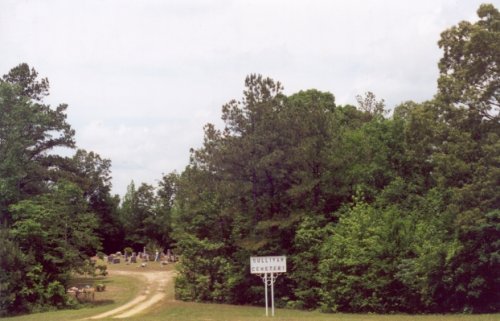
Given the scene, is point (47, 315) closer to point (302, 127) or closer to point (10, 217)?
point (10, 217)

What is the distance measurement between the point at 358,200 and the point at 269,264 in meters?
9.68

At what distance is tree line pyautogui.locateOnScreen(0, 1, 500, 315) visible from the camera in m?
25.5

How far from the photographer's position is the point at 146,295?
39.5 m

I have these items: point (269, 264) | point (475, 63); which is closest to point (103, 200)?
point (269, 264)

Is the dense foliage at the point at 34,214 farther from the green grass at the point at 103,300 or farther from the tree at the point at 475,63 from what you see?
the tree at the point at 475,63

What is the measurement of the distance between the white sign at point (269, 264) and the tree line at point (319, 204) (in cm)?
501

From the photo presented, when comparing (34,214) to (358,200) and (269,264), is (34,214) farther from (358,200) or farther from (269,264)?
(358,200)

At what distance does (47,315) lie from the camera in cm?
3206

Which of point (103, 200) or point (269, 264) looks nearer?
point (269, 264)

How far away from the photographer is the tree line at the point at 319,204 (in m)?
25.5

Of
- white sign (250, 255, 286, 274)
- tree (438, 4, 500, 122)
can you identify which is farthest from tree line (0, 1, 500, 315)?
white sign (250, 255, 286, 274)

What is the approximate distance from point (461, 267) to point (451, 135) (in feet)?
18.8

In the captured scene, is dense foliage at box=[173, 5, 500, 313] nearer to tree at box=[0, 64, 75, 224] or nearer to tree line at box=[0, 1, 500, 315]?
tree line at box=[0, 1, 500, 315]

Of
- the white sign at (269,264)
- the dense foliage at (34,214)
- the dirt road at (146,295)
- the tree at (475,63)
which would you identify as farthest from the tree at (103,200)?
the tree at (475,63)
